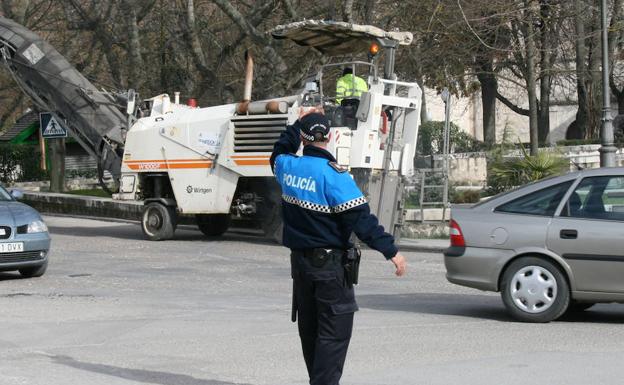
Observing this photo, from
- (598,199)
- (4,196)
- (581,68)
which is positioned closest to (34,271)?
(4,196)

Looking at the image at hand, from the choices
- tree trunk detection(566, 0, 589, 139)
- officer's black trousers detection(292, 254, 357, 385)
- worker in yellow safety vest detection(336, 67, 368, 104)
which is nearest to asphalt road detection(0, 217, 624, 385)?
officer's black trousers detection(292, 254, 357, 385)

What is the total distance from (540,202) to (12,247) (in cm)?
700

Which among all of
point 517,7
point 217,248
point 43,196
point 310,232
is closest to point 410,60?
point 517,7

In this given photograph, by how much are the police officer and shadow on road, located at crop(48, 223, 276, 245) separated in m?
13.4

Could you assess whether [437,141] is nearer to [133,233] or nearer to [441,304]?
[133,233]

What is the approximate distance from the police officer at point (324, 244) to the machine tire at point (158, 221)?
1373 cm

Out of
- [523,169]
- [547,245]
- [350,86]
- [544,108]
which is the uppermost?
[544,108]

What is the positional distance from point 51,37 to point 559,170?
21.2 metres

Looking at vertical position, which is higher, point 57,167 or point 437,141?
point 437,141

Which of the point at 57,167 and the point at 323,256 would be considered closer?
the point at 323,256

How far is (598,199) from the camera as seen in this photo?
1043 cm

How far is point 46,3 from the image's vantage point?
37281mm

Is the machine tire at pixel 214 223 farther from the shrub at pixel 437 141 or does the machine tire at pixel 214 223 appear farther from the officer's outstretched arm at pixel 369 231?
the officer's outstretched arm at pixel 369 231

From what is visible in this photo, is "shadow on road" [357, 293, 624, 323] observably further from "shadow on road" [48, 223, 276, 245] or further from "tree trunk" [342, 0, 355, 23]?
"tree trunk" [342, 0, 355, 23]
